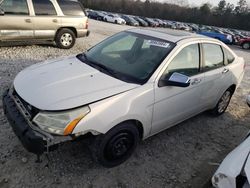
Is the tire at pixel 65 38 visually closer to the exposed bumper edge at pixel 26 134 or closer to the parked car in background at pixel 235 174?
the exposed bumper edge at pixel 26 134

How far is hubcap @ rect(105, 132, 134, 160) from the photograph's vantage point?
9.51 ft

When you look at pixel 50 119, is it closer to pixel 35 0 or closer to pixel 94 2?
pixel 35 0

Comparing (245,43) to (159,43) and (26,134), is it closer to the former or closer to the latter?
(159,43)

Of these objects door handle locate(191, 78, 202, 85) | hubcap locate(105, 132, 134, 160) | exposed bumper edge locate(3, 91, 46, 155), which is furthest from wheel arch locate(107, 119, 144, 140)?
door handle locate(191, 78, 202, 85)

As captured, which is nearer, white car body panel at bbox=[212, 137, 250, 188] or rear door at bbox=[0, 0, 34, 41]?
white car body panel at bbox=[212, 137, 250, 188]

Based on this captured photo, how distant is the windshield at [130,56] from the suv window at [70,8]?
500 centimetres

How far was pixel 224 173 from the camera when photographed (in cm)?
226

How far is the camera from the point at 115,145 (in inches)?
116

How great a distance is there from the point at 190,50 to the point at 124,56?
989 mm

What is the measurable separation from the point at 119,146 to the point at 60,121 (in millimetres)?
863

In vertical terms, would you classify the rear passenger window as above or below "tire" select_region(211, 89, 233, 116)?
above

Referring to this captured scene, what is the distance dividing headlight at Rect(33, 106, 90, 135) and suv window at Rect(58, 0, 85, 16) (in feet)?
21.8

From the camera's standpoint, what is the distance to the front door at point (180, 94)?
3221mm

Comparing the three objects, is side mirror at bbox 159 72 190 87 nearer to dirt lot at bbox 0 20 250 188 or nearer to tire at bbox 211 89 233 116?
dirt lot at bbox 0 20 250 188
